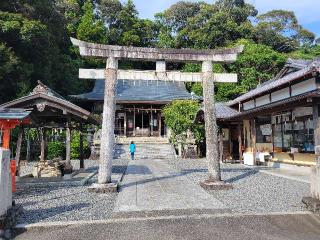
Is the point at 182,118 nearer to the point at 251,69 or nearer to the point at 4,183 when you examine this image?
the point at 251,69

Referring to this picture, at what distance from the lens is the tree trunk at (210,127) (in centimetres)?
1102

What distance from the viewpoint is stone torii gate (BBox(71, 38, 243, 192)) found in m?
10.7

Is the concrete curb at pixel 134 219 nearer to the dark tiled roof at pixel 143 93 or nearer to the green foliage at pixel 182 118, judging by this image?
the green foliage at pixel 182 118

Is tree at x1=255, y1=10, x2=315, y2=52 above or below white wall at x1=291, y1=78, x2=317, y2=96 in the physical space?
above

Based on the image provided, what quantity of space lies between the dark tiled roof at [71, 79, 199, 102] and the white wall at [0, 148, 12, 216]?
26884mm

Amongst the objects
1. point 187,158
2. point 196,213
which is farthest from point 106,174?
point 187,158

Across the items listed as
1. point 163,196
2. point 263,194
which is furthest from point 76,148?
point 263,194

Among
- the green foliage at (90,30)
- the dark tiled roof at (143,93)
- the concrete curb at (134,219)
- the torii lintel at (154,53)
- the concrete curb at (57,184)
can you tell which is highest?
the green foliage at (90,30)

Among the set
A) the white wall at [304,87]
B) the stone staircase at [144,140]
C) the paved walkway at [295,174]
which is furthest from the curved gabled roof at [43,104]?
the stone staircase at [144,140]

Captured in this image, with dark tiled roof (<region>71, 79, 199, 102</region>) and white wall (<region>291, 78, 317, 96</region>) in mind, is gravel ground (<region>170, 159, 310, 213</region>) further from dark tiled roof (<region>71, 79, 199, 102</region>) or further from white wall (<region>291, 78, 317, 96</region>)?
dark tiled roof (<region>71, 79, 199, 102</region>)

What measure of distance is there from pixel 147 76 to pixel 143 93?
25.8 metres

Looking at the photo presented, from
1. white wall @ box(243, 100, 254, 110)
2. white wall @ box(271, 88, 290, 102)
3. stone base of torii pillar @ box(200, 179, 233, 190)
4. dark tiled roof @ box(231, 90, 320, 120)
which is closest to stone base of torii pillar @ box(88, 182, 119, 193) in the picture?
stone base of torii pillar @ box(200, 179, 233, 190)

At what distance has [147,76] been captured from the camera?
11.5 meters

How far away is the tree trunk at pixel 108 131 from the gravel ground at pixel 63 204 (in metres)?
0.82
